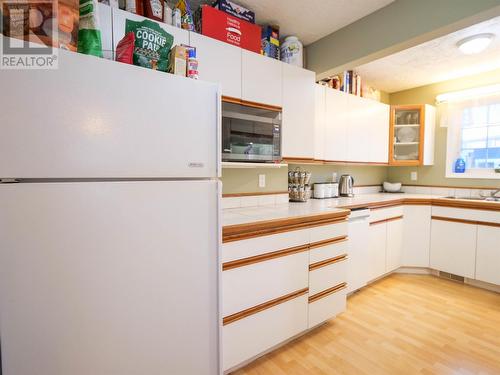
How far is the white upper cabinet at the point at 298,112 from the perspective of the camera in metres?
2.05

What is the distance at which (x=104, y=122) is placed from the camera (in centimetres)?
85

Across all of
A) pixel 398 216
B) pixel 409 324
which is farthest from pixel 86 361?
pixel 398 216

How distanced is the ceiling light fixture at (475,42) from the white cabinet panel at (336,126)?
38.9 inches

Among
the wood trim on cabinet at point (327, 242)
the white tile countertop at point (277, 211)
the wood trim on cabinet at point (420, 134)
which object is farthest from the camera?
the wood trim on cabinet at point (420, 134)

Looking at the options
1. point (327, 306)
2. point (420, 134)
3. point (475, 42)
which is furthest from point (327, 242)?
point (420, 134)

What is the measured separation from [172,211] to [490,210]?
2938mm

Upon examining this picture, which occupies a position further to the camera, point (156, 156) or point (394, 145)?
point (394, 145)

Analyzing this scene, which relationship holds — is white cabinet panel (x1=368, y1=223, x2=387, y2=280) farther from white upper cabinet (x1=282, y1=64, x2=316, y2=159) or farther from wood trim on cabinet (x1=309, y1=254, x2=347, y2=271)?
white upper cabinet (x1=282, y1=64, x2=316, y2=159)

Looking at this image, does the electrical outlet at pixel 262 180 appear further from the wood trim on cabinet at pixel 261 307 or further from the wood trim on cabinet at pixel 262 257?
the wood trim on cabinet at pixel 261 307

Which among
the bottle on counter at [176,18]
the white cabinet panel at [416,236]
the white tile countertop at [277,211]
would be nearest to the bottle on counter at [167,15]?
the bottle on counter at [176,18]

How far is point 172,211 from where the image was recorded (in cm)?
100

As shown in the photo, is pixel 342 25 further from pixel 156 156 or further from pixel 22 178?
pixel 22 178

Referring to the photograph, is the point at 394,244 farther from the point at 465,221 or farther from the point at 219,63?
the point at 219,63

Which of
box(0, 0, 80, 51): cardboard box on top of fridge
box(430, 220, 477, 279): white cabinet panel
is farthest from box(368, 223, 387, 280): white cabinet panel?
box(0, 0, 80, 51): cardboard box on top of fridge
